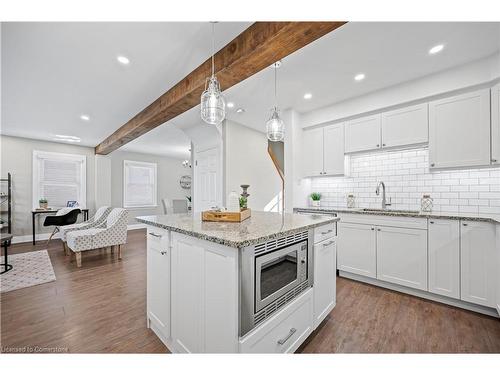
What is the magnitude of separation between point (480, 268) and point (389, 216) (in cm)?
81

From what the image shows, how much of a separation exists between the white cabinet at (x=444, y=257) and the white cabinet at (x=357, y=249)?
52cm

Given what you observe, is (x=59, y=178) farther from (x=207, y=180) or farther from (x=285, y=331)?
(x=285, y=331)

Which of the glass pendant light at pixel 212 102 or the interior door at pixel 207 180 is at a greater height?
the glass pendant light at pixel 212 102

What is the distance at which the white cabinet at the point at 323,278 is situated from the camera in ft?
5.33

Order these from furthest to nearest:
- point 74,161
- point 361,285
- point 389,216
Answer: point 74,161 < point 361,285 < point 389,216

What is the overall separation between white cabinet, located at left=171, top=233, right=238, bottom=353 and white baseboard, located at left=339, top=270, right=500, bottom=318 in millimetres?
2218

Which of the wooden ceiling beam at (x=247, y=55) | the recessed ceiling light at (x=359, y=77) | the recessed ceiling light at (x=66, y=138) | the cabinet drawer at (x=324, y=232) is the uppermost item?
the recessed ceiling light at (x=359, y=77)

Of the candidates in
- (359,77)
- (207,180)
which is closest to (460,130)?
(359,77)

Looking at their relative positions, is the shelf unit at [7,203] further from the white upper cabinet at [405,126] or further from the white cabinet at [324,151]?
the white upper cabinet at [405,126]

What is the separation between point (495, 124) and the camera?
2082 mm

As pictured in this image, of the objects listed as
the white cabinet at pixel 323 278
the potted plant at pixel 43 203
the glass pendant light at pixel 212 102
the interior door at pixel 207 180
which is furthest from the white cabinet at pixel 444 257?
the potted plant at pixel 43 203
